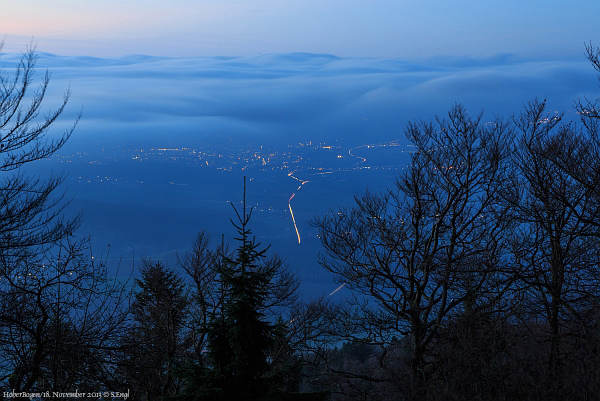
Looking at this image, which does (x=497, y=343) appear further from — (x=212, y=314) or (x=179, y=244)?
(x=179, y=244)

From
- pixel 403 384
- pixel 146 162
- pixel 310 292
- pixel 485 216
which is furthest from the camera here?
pixel 146 162

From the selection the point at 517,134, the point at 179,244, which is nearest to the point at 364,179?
the point at 179,244

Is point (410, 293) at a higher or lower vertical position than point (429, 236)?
lower

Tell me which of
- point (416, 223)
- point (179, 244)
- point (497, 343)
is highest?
point (179, 244)

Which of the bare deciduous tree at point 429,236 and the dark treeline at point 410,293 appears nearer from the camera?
the dark treeline at point 410,293

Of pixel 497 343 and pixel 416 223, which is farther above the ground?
pixel 416 223

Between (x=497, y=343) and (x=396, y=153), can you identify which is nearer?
(x=497, y=343)

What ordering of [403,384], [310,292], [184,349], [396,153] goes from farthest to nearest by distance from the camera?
[396,153]
[310,292]
[184,349]
[403,384]

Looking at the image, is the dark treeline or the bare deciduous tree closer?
the dark treeline
